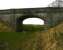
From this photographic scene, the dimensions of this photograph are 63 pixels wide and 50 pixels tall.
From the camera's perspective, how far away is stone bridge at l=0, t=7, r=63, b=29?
4.59 feet

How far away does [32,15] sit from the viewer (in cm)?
146

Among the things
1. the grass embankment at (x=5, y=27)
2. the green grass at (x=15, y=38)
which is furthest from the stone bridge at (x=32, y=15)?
the green grass at (x=15, y=38)

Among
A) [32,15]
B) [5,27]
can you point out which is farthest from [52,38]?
[5,27]

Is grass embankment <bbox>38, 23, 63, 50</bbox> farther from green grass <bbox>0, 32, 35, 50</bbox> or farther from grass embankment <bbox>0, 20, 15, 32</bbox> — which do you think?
grass embankment <bbox>0, 20, 15, 32</bbox>

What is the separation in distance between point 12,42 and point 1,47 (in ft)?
0.35

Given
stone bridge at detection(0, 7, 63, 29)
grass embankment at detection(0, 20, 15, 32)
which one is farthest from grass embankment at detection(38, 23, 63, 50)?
grass embankment at detection(0, 20, 15, 32)

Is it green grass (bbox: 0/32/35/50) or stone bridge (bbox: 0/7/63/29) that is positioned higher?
stone bridge (bbox: 0/7/63/29)

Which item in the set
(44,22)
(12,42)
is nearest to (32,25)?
(44,22)

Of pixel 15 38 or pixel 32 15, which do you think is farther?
pixel 32 15

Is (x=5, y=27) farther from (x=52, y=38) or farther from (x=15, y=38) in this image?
(x=52, y=38)

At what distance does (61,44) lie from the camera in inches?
50.8

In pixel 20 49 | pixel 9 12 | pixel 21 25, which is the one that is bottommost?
pixel 20 49

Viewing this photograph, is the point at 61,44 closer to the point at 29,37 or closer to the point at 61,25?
the point at 61,25

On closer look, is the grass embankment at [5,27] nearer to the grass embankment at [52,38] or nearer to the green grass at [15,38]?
the green grass at [15,38]
